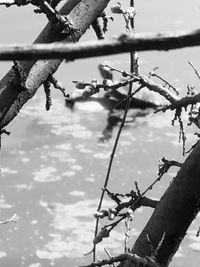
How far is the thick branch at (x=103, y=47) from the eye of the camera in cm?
52

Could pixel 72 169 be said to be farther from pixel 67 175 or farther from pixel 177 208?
pixel 177 208

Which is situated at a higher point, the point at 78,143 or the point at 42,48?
the point at 42,48

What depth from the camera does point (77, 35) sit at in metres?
1.37

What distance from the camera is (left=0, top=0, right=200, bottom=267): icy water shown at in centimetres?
793

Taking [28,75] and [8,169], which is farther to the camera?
[8,169]

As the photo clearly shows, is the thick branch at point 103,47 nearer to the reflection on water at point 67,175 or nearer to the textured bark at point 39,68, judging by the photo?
the textured bark at point 39,68

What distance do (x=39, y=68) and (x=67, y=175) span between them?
8029 mm

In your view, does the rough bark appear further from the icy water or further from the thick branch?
the icy water

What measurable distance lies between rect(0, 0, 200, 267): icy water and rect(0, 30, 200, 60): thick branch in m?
7.19

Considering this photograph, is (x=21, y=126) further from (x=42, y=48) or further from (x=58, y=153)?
(x=42, y=48)

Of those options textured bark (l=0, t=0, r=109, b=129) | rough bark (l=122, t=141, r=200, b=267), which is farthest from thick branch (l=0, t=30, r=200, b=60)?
rough bark (l=122, t=141, r=200, b=267)

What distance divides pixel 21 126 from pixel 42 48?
1004 cm

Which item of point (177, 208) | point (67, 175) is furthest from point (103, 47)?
point (67, 175)

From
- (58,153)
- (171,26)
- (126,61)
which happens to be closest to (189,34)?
(58,153)
